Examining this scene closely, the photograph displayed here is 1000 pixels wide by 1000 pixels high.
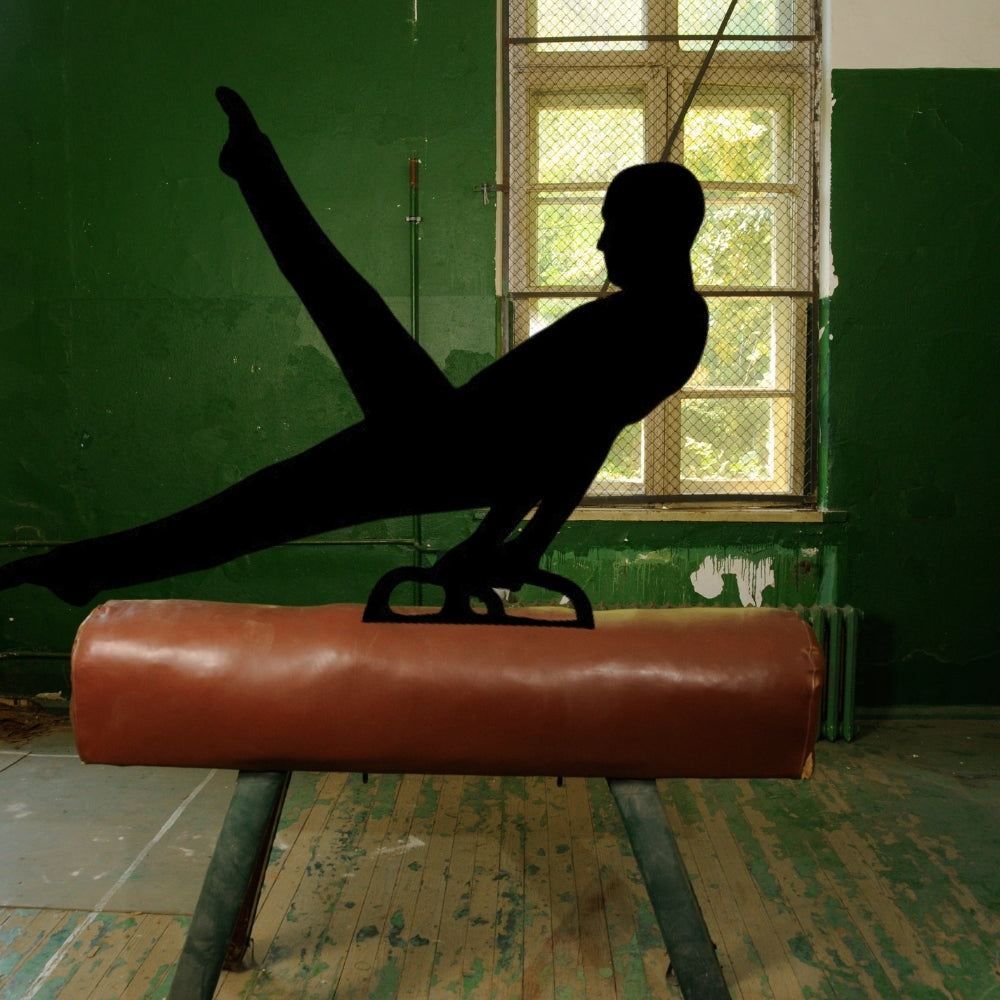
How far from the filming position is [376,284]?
300cm

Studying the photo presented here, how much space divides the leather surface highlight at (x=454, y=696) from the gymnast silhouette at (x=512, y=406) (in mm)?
343

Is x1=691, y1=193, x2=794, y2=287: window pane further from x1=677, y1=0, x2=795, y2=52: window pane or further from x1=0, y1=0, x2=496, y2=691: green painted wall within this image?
x1=0, y1=0, x2=496, y2=691: green painted wall

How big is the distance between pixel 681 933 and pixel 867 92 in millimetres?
2799

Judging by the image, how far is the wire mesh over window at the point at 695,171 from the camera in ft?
9.87

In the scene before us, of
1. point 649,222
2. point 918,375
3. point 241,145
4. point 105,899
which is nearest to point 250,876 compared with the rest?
point 105,899

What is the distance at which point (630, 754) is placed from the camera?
4.22 ft

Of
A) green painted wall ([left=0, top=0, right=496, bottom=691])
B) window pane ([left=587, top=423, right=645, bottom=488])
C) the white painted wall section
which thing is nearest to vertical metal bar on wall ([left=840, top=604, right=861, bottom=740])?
window pane ([left=587, top=423, right=645, bottom=488])

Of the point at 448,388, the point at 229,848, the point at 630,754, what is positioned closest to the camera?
the point at 630,754

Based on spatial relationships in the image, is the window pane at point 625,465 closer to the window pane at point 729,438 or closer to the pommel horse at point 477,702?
the window pane at point 729,438

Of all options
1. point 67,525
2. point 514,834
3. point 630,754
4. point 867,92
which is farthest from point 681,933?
point 867,92

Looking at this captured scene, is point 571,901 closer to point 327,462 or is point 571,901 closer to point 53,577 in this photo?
point 327,462

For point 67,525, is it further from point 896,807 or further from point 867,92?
point 867,92

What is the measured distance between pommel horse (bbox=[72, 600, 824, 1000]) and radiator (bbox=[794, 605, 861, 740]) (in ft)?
5.58

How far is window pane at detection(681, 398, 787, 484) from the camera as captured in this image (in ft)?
10.0
